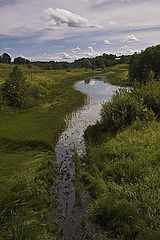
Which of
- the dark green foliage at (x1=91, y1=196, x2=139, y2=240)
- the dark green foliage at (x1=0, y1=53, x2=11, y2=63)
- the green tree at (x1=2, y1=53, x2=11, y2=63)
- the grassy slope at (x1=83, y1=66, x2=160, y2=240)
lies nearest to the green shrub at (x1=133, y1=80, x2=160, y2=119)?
the grassy slope at (x1=83, y1=66, x2=160, y2=240)

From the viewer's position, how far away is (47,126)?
20766 millimetres

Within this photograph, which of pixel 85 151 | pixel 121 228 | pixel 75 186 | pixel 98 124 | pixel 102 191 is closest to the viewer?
pixel 121 228

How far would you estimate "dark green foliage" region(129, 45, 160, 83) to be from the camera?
A: 48.2m

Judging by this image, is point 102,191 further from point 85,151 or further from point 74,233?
point 85,151

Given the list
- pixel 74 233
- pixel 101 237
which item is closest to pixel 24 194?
pixel 74 233

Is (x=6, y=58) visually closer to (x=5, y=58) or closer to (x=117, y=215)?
(x=5, y=58)

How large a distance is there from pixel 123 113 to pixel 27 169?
30.4ft

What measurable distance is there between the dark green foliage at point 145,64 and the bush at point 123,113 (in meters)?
32.0

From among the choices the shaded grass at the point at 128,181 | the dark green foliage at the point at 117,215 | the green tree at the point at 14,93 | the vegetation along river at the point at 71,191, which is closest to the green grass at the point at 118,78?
the green tree at the point at 14,93

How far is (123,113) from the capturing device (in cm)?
1714

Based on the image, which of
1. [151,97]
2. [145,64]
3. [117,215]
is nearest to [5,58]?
[145,64]

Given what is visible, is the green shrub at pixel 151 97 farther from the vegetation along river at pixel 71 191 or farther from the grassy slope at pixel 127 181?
the vegetation along river at pixel 71 191

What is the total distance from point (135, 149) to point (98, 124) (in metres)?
6.31

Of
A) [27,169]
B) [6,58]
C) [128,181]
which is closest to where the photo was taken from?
[128,181]
